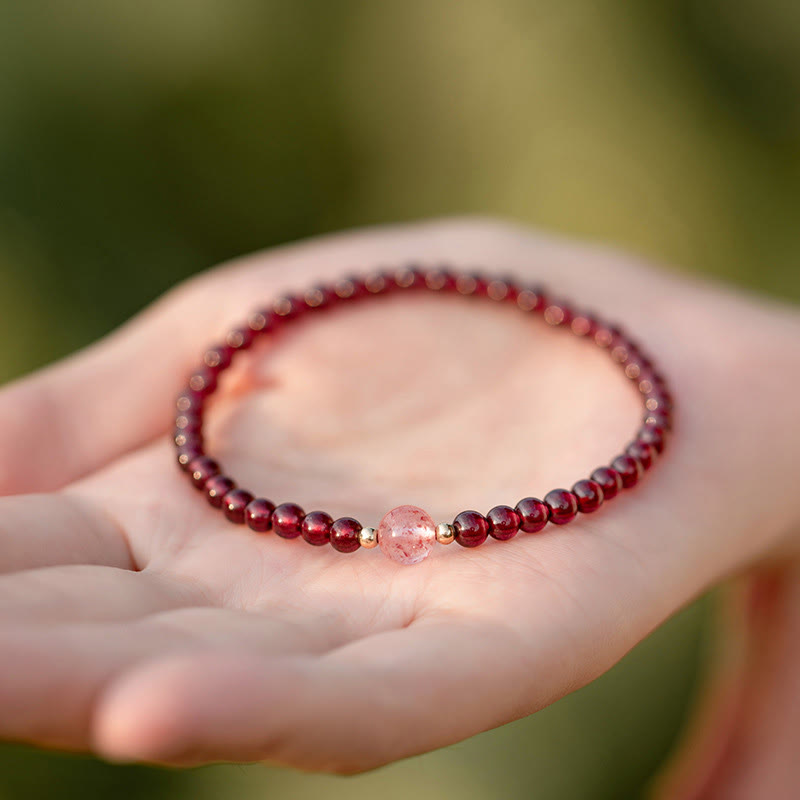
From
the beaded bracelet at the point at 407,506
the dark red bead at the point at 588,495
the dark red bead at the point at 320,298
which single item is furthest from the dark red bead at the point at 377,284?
the dark red bead at the point at 588,495

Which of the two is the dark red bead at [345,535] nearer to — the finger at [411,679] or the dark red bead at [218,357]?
the finger at [411,679]

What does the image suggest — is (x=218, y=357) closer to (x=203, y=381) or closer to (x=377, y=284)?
(x=203, y=381)

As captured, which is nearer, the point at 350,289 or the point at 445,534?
the point at 445,534

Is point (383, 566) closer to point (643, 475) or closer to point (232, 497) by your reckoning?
point (232, 497)

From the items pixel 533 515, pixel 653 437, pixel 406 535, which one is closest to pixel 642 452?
pixel 653 437

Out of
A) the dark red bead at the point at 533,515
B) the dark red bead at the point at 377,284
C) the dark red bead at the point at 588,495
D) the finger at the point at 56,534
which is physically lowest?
the finger at the point at 56,534

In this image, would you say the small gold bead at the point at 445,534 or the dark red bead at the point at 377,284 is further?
the dark red bead at the point at 377,284
